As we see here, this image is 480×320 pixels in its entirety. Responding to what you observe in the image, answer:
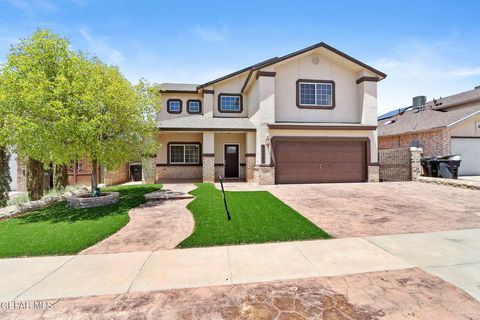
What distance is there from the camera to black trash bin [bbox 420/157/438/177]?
14.8 meters

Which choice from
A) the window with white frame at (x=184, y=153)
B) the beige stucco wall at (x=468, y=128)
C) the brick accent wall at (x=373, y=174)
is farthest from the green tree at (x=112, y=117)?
the beige stucco wall at (x=468, y=128)

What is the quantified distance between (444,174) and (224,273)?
1662 cm

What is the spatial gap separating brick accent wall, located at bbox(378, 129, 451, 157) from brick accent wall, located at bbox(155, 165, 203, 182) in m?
17.7

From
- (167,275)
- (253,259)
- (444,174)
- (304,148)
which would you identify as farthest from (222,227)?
(444,174)

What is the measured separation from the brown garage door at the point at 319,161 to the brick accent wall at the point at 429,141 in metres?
7.03

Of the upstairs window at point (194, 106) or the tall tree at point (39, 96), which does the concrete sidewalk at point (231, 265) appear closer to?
the tall tree at point (39, 96)

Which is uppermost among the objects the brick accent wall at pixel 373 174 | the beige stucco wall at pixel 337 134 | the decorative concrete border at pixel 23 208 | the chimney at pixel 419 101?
the chimney at pixel 419 101

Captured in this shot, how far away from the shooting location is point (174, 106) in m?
18.6

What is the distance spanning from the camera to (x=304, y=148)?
48.0ft

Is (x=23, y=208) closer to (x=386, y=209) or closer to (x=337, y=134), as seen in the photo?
(x=386, y=209)

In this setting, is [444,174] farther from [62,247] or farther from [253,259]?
[62,247]

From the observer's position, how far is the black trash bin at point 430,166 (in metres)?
14.8

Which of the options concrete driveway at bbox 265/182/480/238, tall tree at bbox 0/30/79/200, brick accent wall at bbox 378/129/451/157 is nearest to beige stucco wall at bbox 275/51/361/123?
concrete driveway at bbox 265/182/480/238

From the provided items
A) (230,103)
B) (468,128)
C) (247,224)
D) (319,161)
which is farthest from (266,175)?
(468,128)
